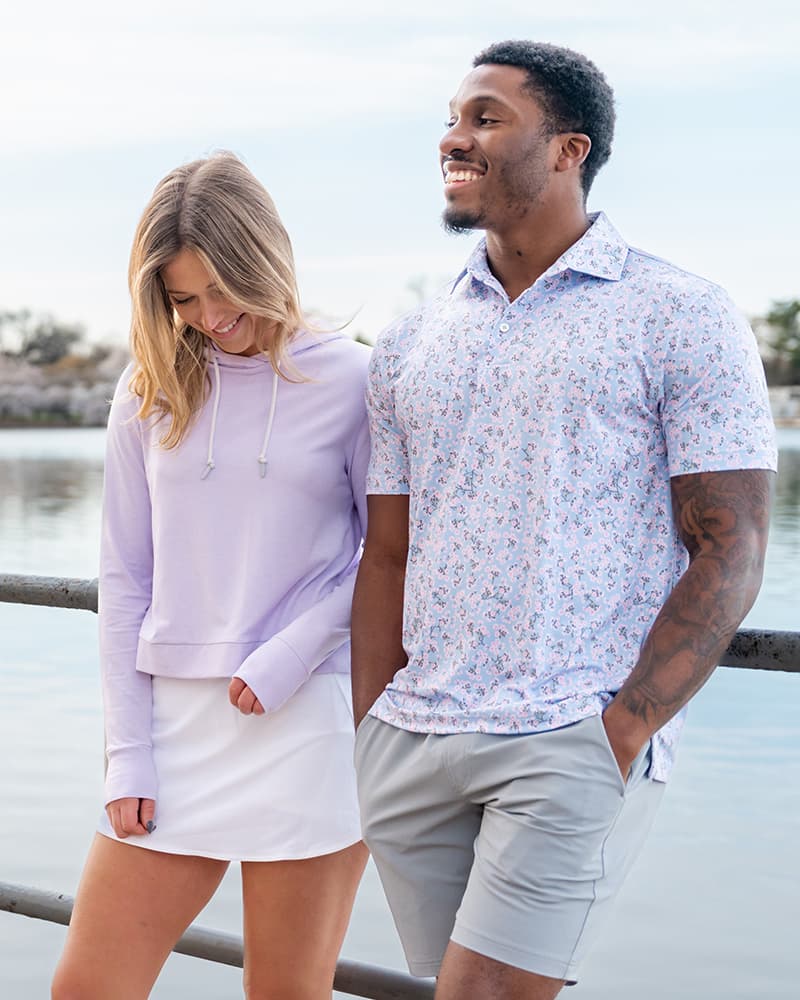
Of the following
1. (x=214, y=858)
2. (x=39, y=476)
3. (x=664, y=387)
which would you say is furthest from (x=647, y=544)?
(x=39, y=476)

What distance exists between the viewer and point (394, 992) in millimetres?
2096

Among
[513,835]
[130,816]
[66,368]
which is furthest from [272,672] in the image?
[66,368]

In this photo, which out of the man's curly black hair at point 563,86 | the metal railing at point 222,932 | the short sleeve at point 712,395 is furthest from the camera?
the man's curly black hair at point 563,86

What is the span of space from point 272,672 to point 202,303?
1.72ft

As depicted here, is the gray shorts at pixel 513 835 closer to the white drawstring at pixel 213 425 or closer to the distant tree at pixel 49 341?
the white drawstring at pixel 213 425

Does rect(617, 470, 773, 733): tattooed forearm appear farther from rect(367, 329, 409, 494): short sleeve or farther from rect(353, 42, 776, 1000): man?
rect(367, 329, 409, 494): short sleeve

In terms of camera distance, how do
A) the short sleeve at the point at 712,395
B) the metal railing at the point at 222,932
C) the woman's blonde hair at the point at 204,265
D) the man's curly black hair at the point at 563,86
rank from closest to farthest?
the short sleeve at the point at 712,395
the metal railing at the point at 222,932
the man's curly black hair at the point at 563,86
the woman's blonde hair at the point at 204,265

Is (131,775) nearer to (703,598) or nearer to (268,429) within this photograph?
(268,429)

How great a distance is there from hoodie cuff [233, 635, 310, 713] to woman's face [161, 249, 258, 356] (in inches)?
17.3

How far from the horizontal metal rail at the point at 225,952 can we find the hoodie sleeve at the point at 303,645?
0.43 meters

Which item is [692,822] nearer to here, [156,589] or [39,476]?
[156,589]

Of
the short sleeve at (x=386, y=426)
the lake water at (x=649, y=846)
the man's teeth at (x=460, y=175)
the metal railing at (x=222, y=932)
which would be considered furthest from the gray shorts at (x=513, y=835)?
the lake water at (x=649, y=846)

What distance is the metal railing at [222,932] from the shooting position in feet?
5.98

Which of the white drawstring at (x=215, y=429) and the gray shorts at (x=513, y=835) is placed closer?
the gray shorts at (x=513, y=835)
